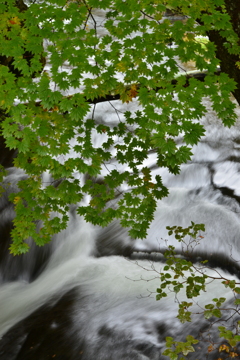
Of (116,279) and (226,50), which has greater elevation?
(226,50)

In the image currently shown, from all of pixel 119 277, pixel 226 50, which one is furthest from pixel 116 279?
pixel 226 50

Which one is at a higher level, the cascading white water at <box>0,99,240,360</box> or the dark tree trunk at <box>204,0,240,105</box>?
the dark tree trunk at <box>204,0,240,105</box>

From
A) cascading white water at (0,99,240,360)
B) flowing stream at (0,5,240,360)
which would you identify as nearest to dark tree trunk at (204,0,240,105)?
flowing stream at (0,5,240,360)

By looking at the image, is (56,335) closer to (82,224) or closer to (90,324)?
(90,324)

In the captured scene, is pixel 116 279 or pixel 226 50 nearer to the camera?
pixel 226 50

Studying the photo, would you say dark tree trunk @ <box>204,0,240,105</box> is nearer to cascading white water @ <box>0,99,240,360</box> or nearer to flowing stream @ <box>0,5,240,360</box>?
flowing stream @ <box>0,5,240,360</box>

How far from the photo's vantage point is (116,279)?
726 cm

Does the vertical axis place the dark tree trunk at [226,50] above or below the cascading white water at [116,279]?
above

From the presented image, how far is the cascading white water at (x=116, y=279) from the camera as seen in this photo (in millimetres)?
5602

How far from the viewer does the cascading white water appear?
18.4ft

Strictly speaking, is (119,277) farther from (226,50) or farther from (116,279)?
(226,50)

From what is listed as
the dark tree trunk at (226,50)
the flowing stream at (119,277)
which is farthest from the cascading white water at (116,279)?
the dark tree trunk at (226,50)

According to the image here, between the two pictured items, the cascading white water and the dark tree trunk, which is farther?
the cascading white water

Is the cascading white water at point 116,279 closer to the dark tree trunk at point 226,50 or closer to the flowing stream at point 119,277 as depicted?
the flowing stream at point 119,277
